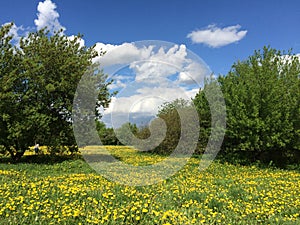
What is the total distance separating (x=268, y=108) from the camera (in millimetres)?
20766

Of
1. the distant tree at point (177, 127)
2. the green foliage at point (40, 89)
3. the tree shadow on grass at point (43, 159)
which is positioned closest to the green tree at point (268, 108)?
the distant tree at point (177, 127)

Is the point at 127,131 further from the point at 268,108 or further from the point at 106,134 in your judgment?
the point at 106,134

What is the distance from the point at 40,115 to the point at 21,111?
1282mm

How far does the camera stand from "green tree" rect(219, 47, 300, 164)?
67.1 ft

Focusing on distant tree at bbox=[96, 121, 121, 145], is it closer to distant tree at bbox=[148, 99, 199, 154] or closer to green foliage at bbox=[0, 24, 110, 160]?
distant tree at bbox=[148, 99, 199, 154]

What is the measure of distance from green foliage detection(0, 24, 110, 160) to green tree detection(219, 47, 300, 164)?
9.96m

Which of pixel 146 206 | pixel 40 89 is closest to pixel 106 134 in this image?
pixel 40 89

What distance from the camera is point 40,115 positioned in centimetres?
1972

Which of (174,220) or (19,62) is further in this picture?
(19,62)

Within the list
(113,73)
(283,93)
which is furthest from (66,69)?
(283,93)

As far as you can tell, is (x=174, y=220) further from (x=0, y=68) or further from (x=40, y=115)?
(x=0, y=68)

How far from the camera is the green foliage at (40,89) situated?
19.4 metres

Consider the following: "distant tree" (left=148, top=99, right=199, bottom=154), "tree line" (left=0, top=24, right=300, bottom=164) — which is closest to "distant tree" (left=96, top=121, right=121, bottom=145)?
"distant tree" (left=148, top=99, right=199, bottom=154)

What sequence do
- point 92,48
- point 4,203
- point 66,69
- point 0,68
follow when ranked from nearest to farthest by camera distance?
point 4,203
point 0,68
point 66,69
point 92,48
